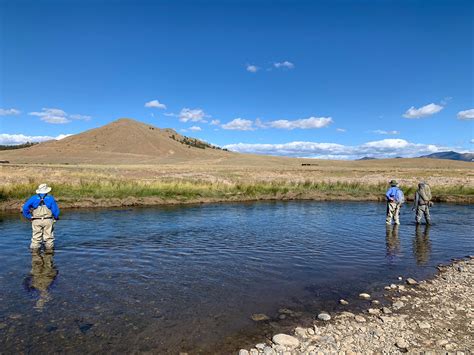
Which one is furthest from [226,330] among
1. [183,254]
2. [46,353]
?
[183,254]

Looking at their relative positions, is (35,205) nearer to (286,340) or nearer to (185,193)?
(286,340)

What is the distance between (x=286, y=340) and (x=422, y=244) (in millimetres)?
10564

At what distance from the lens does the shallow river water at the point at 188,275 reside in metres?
7.10

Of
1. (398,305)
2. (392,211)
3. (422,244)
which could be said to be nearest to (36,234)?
(398,305)

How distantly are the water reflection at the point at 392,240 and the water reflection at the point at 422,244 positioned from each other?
63 cm

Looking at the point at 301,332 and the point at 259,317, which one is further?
the point at 259,317

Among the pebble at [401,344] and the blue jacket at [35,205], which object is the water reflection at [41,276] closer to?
the blue jacket at [35,205]

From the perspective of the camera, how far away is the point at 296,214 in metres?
23.9

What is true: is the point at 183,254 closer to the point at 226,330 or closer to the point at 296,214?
the point at 226,330

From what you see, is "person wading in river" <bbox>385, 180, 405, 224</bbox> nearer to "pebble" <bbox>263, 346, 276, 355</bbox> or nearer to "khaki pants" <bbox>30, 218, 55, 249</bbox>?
"pebble" <bbox>263, 346, 276, 355</bbox>

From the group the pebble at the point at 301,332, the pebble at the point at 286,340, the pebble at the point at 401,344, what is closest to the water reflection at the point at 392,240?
the pebble at the point at 401,344

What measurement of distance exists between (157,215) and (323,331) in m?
16.4

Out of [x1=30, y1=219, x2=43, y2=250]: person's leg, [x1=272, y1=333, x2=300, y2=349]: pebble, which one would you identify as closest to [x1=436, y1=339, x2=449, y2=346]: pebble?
[x1=272, y1=333, x2=300, y2=349]: pebble

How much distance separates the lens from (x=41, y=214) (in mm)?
12320
